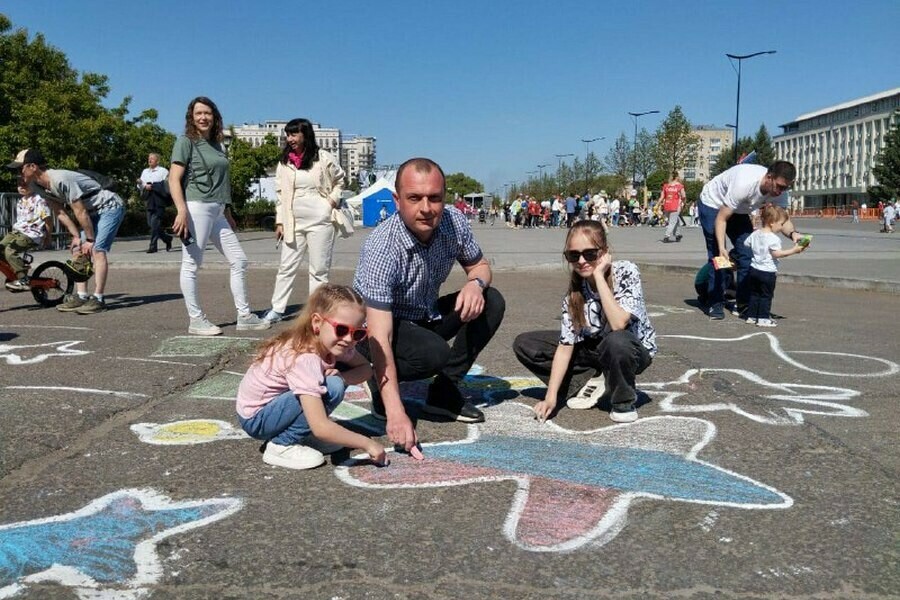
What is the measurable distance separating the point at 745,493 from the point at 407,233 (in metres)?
1.80

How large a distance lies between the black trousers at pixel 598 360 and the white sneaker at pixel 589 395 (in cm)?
6

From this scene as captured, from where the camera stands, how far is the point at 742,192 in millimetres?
7793

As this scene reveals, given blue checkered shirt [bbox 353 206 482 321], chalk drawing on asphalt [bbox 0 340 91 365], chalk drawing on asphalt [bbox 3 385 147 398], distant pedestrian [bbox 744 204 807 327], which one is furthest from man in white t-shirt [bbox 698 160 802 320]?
chalk drawing on asphalt [bbox 0 340 91 365]

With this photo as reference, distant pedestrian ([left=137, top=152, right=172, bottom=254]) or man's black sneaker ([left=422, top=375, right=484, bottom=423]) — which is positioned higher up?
distant pedestrian ([left=137, top=152, right=172, bottom=254])

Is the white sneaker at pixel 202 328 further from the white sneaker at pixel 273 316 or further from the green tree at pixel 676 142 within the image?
the green tree at pixel 676 142

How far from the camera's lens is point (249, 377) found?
11.2 feet

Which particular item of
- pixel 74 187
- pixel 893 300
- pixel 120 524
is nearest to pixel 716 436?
pixel 120 524

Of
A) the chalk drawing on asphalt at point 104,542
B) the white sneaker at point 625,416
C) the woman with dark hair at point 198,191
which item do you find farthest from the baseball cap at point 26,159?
the white sneaker at point 625,416

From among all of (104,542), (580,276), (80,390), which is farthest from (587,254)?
(80,390)

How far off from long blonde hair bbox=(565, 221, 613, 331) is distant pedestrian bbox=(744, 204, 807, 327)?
13.3 ft

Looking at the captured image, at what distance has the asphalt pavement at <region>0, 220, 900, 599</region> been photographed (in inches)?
92.8

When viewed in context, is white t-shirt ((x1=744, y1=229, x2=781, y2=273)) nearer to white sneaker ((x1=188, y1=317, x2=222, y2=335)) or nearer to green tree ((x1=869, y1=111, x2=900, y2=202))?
white sneaker ((x1=188, y1=317, x2=222, y2=335))

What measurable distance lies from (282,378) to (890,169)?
98.8 metres

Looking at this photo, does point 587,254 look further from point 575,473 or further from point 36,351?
point 36,351
